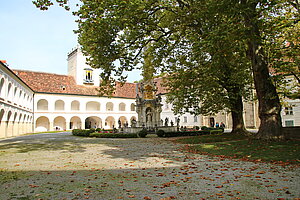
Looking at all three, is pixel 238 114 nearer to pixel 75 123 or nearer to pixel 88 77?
pixel 88 77

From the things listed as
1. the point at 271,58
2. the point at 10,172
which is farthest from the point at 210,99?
the point at 10,172

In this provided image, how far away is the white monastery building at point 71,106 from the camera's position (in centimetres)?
3034

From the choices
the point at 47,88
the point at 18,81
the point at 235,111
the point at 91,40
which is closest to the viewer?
the point at 91,40

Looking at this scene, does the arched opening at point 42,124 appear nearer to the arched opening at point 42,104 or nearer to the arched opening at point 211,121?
the arched opening at point 42,104

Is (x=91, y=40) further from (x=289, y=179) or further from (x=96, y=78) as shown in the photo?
(x=96, y=78)

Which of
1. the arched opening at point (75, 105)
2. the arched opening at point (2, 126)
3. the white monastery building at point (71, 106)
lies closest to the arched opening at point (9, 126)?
the white monastery building at point (71, 106)

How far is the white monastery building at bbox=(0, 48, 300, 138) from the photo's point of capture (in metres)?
30.3

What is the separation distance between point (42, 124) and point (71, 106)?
23.0 ft

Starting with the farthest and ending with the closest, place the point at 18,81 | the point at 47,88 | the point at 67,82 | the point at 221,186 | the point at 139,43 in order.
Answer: the point at 67,82 < the point at 47,88 < the point at 18,81 < the point at 139,43 < the point at 221,186

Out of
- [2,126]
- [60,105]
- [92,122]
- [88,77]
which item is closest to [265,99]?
[2,126]

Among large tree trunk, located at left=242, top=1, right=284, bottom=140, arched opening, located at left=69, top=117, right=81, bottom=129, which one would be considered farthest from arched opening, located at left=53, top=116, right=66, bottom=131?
large tree trunk, located at left=242, top=1, right=284, bottom=140

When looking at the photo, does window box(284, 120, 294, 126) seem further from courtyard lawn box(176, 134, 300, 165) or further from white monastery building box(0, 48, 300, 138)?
courtyard lawn box(176, 134, 300, 165)

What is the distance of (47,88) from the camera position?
43.0 m

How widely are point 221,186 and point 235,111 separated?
11890 mm
